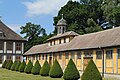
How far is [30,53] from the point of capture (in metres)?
55.4

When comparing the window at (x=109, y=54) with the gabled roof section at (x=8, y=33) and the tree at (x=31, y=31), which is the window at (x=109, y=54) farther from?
the tree at (x=31, y=31)

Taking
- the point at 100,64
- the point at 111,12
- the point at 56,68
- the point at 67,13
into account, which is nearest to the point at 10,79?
the point at 56,68

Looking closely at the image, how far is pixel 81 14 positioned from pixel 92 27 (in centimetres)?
523

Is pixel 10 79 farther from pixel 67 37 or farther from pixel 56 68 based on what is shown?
pixel 67 37

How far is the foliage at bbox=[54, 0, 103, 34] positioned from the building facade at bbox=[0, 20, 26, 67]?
13.3 m

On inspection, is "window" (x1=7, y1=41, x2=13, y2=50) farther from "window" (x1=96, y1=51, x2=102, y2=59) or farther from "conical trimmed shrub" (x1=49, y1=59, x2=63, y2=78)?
"window" (x1=96, y1=51, x2=102, y2=59)

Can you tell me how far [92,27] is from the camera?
62875 mm

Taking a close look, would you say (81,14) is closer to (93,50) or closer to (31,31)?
(31,31)

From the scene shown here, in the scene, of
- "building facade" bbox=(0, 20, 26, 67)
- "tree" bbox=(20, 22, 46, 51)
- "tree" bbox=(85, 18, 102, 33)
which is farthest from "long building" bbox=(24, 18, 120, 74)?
"tree" bbox=(20, 22, 46, 51)

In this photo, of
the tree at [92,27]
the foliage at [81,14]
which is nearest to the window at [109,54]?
Answer: the tree at [92,27]

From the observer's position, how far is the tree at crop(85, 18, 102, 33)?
61.6 metres

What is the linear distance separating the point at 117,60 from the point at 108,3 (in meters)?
25.3

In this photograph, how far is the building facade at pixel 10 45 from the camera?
185 feet

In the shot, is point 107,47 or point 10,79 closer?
point 10,79
